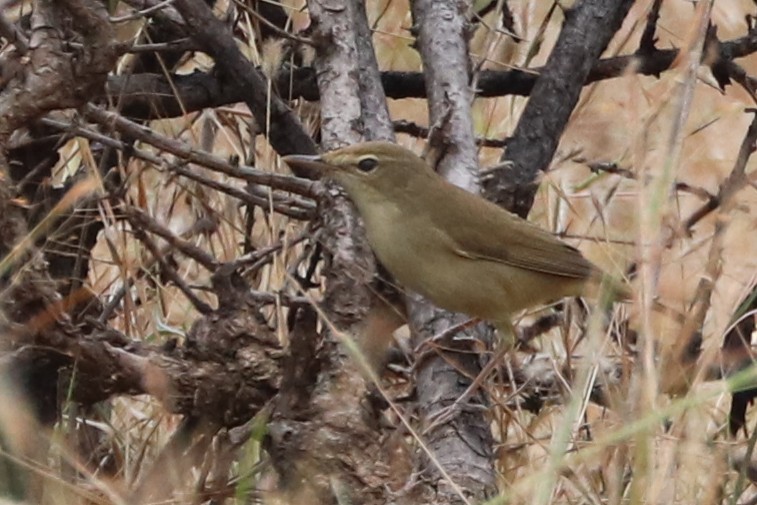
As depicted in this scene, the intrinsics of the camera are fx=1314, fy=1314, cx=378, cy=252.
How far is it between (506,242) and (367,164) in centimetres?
48

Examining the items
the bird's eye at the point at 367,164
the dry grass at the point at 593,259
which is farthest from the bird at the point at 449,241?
the dry grass at the point at 593,259

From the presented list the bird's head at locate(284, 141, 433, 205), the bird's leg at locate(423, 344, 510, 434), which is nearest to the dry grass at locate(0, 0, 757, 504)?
the bird's leg at locate(423, 344, 510, 434)

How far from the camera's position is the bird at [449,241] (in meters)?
2.95

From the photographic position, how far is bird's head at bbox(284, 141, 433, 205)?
2.87m

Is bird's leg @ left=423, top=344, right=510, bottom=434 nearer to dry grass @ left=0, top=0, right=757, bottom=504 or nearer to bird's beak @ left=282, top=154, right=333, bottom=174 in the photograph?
dry grass @ left=0, top=0, right=757, bottom=504

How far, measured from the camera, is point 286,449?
7.97 ft

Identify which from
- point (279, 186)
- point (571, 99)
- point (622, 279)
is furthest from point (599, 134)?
point (622, 279)

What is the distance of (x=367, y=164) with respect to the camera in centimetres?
295

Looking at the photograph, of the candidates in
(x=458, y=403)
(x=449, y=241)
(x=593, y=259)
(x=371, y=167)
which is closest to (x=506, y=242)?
(x=449, y=241)

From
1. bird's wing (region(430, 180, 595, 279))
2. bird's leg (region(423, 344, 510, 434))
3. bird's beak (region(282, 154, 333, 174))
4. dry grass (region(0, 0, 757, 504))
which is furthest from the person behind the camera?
bird's wing (region(430, 180, 595, 279))

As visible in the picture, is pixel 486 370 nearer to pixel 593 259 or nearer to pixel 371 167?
pixel 371 167

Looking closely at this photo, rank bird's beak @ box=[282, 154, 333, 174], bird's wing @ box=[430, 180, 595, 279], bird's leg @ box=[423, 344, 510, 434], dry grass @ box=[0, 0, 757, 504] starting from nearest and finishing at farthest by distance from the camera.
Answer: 1. dry grass @ box=[0, 0, 757, 504]
2. bird's leg @ box=[423, 344, 510, 434]
3. bird's beak @ box=[282, 154, 333, 174]
4. bird's wing @ box=[430, 180, 595, 279]

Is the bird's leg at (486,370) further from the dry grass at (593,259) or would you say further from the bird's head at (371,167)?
the bird's head at (371,167)

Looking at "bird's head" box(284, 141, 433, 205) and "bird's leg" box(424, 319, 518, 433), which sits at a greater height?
"bird's head" box(284, 141, 433, 205)
